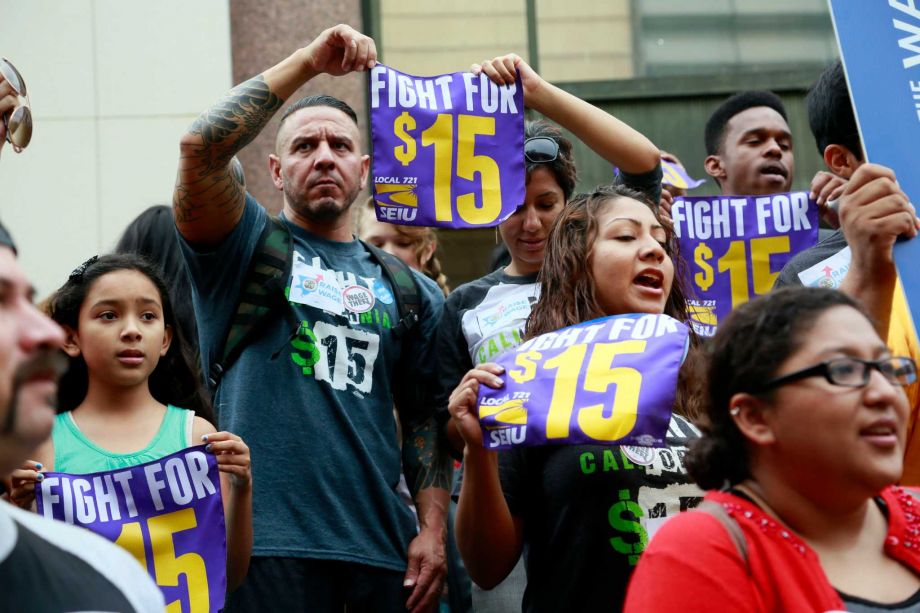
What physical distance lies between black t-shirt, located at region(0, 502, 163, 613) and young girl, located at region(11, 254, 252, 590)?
1.49 meters

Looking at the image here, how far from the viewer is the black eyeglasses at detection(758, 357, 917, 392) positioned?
2.44 metres

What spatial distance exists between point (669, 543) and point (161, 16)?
6.54 m

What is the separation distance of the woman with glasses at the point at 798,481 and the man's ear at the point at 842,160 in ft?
4.34

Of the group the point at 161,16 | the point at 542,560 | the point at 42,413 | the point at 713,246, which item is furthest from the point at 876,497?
the point at 161,16

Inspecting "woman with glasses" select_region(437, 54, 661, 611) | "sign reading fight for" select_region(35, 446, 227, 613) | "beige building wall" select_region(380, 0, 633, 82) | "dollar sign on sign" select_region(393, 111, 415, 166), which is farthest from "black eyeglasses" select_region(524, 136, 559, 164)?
"beige building wall" select_region(380, 0, 633, 82)

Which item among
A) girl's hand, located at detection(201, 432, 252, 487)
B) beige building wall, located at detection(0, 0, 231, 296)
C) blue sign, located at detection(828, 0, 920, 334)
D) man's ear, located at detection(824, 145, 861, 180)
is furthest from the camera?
beige building wall, located at detection(0, 0, 231, 296)

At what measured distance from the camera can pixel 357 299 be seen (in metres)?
4.24

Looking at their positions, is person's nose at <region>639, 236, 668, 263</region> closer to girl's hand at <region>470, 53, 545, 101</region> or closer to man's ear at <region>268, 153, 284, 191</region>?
girl's hand at <region>470, 53, 545, 101</region>

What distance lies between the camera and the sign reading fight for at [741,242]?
4738mm

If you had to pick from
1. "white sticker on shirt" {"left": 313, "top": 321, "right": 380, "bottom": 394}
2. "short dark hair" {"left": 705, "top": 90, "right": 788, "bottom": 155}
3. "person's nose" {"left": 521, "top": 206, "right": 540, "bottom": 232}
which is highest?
"short dark hair" {"left": 705, "top": 90, "right": 788, "bottom": 155}

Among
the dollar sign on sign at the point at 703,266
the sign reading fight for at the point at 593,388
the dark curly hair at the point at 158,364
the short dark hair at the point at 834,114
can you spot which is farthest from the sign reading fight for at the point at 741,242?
the dark curly hair at the point at 158,364

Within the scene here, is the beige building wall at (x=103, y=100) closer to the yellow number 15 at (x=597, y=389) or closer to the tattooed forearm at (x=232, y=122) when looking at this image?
the tattooed forearm at (x=232, y=122)

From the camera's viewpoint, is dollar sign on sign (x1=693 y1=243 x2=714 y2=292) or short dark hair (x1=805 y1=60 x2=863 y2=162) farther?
dollar sign on sign (x1=693 y1=243 x2=714 y2=292)

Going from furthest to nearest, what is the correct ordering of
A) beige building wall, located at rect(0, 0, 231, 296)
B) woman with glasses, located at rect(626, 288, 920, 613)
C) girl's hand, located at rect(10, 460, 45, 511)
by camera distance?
beige building wall, located at rect(0, 0, 231, 296) < girl's hand, located at rect(10, 460, 45, 511) < woman with glasses, located at rect(626, 288, 920, 613)
